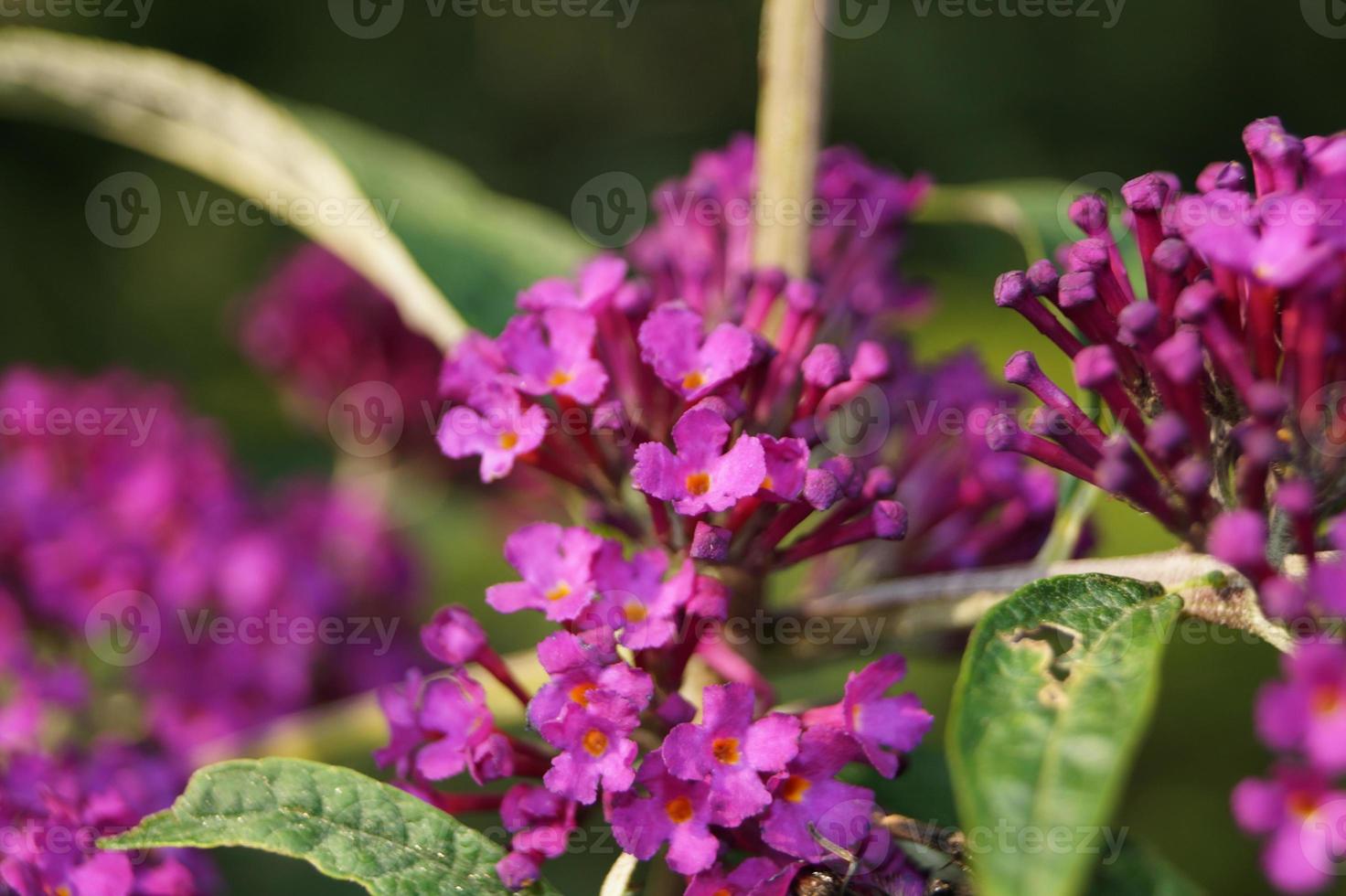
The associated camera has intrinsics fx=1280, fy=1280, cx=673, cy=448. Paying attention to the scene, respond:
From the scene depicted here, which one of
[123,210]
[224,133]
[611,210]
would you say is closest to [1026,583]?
[224,133]

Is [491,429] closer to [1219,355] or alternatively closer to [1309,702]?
[1219,355]

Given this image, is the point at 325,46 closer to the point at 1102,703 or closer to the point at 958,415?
the point at 958,415

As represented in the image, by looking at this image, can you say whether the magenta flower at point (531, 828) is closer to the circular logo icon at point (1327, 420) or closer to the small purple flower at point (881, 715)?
the small purple flower at point (881, 715)

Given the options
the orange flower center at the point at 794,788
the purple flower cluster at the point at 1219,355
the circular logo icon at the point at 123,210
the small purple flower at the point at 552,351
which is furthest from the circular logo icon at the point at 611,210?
the circular logo icon at the point at 123,210

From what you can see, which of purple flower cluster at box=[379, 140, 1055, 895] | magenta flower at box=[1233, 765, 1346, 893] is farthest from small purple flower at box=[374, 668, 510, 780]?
magenta flower at box=[1233, 765, 1346, 893]

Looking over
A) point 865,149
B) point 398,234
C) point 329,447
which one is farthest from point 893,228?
point 865,149

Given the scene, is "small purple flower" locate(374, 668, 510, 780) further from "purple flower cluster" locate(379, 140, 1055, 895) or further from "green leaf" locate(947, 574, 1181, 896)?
"green leaf" locate(947, 574, 1181, 896)

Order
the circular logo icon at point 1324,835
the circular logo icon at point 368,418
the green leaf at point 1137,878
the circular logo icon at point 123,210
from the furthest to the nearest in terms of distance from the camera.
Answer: the circular logo icon at point 123,210 → the circular logo icon at point 368,418 → the green leaf at point 1137,878 → the circular logo icon at point 1324,835
